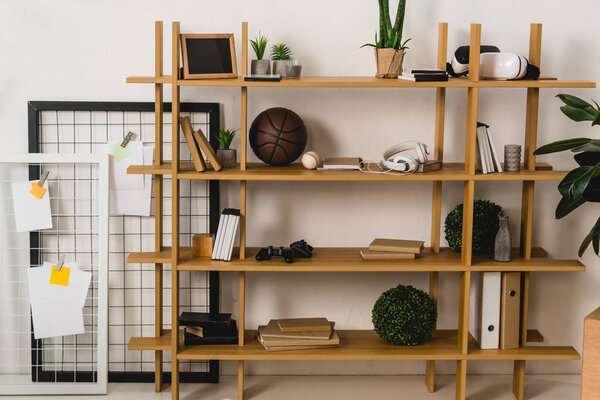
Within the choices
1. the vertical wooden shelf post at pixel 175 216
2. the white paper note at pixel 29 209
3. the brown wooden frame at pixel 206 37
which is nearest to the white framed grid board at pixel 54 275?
the white paper note at pixel 29 209

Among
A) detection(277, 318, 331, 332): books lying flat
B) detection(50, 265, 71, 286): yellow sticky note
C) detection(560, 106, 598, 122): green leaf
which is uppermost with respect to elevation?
detection(560, 106, 598, 122): green leaf

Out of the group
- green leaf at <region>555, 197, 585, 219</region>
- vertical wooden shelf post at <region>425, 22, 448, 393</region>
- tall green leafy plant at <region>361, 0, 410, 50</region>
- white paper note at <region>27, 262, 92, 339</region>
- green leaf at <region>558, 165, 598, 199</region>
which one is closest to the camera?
green leaf at <region>558, 165, 598, 199</region>

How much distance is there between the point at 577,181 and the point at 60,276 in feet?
7.45

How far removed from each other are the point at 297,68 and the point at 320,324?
1.11m

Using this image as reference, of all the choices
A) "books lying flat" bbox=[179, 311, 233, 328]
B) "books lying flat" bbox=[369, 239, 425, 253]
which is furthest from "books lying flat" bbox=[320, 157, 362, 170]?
"books lying flat" bbox=[179, 311, 233, 328]

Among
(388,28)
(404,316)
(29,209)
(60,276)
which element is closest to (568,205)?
(404,316)

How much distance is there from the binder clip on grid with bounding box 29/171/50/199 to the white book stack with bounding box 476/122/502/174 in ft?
6.30

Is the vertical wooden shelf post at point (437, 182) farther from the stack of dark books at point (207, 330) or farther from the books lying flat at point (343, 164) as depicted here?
the stack of dark books at point (207, 330)

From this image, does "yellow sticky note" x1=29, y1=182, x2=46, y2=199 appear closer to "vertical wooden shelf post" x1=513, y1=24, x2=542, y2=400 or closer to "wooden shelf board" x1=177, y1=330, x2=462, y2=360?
"wooden shelf board" x1=177, y1=330, x2=462, y2=360

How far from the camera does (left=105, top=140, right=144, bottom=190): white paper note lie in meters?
3.58

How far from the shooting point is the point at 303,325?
11.2 ft

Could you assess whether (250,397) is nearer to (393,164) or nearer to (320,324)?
(320,324)

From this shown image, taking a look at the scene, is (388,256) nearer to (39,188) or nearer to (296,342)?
(296,342)

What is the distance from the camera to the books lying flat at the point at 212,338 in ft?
11.2
